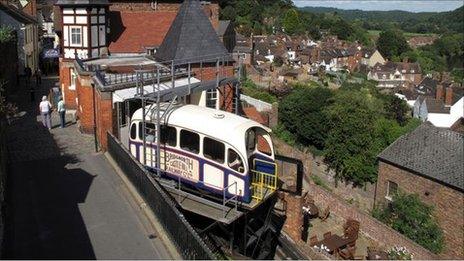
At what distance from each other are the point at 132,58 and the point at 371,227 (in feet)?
49.3

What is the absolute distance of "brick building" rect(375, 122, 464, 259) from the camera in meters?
22.5

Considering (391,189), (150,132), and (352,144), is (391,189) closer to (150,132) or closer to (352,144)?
(352,144)

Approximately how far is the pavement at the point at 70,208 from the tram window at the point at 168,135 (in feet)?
5.92

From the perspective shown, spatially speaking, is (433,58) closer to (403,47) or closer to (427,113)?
(403,47)

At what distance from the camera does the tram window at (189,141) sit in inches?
572

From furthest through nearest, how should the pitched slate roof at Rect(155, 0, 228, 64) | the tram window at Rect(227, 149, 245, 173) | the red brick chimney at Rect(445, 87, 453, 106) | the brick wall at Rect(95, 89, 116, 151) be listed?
the red brick chimney at Rect(445, 87, 453, 106) → the pitched slate roof at Rect(155, 0, 228, 64) → the brick wall at Rect(95, 89, 116, 151) → the tram window at Rect(227, 149, 245, 173)

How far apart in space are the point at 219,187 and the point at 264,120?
2248 centimetres

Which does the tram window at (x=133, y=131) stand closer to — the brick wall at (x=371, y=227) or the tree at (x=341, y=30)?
the brick wall at (x=371, y=227)

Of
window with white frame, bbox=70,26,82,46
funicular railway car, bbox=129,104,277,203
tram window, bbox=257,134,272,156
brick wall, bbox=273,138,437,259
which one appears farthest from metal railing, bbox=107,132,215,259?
window with white frame, bbox=70,26,82,46

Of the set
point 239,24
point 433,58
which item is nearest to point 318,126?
point 239,24

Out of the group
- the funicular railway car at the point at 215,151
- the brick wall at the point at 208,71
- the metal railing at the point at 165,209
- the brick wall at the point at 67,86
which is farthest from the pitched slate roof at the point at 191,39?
the funicular railway car at the point at 215,151

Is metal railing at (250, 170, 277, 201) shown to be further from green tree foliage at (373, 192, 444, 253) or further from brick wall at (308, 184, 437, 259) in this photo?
green tree foliage at (373, 192, 444, 253)

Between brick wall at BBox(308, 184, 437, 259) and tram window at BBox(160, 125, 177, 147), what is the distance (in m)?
10.6

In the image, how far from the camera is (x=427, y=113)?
5622cm
